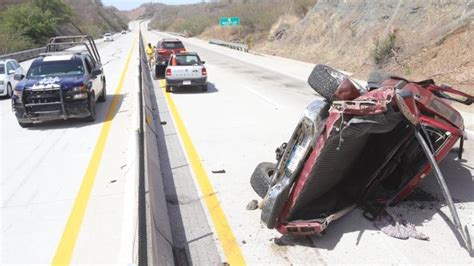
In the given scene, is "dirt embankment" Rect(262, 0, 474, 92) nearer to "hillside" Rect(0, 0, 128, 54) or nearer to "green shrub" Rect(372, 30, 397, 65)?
"green shrub" Rect(372, 30, 397, 65)

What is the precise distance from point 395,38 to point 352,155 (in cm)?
1925

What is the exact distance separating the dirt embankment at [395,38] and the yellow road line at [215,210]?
10617 mm

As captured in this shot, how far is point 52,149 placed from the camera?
10.2 meters

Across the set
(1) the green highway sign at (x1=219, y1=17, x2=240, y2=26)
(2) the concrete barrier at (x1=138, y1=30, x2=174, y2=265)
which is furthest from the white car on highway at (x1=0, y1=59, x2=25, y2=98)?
(1) the green highway sign at (x1=219, y1=17, x2=240, y2=26)

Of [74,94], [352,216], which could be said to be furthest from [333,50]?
[352,216]

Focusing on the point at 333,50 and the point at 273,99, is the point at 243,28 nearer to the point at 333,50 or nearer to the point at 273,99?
the point at 333,50

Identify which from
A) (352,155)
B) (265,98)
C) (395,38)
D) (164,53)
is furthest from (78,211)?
(395,38)

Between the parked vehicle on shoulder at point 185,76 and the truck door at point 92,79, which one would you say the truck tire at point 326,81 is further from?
the parked vehicle on shoulder at point 185,76

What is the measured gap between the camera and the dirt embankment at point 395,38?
18359 millimetres

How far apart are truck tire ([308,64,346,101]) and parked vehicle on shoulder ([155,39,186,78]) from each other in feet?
60.2

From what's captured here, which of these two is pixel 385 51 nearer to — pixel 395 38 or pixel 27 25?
pixel 395 38

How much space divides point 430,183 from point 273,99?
9036 mm

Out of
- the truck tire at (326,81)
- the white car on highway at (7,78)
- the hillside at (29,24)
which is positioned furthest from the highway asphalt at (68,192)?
the hillside at (29,24)

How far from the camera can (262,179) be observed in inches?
256
